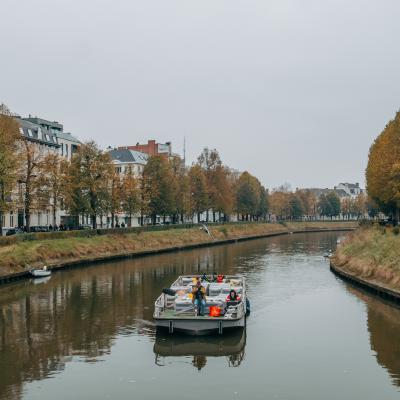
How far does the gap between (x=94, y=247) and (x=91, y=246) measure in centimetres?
66

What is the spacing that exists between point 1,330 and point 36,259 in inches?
1315

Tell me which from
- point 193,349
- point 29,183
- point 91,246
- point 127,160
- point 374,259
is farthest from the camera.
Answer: point 127,160

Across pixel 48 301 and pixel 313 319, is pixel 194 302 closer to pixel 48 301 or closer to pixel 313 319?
pixel 313 319

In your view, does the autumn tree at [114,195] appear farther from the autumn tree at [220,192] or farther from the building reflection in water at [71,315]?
the autumn tree at [220,192]

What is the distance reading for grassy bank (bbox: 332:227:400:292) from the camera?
178 ft

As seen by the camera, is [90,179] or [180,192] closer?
[90,179]

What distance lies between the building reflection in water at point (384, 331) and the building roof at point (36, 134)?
79.8 meters

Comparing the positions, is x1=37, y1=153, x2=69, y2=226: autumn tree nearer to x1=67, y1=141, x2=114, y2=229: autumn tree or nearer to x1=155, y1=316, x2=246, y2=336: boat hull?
x1=67, y1=141, x2=114, y2=229: autumn tree

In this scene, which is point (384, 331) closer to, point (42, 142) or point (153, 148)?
point (42, 142)

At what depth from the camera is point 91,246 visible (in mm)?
87562

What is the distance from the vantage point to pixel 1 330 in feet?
132

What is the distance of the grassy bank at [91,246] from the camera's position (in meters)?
68.8

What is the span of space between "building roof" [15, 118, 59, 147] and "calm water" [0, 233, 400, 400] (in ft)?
196

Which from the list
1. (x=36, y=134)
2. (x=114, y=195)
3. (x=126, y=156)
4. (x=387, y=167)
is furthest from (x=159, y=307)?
(x=126, y=156)
